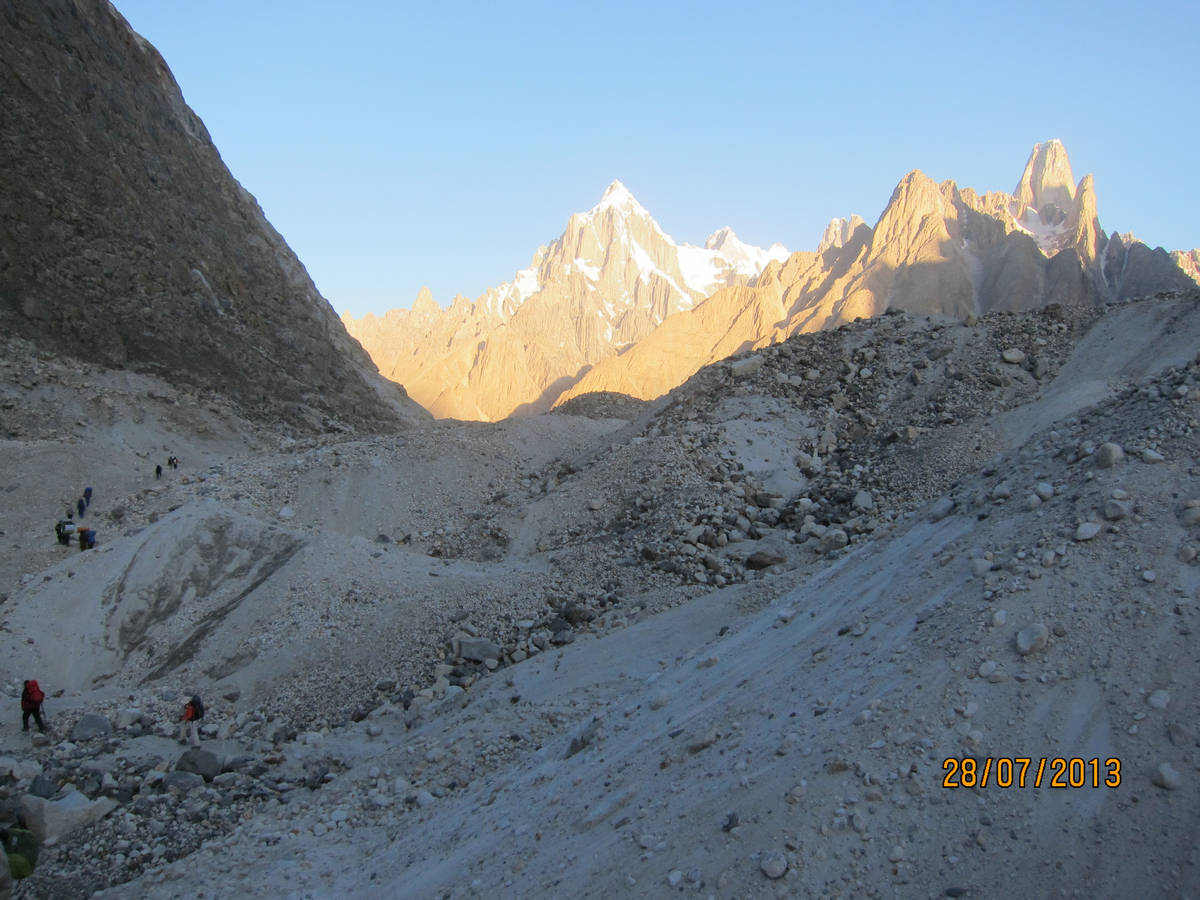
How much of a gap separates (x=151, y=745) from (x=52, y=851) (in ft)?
5.94

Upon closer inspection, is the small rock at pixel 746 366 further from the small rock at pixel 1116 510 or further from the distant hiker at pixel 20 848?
the distant hiker at pixel 20 848

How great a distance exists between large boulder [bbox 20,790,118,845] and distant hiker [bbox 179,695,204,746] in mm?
1459

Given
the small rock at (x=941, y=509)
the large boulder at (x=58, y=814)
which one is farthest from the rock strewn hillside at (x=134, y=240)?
the small rock at (x=941, y=509)

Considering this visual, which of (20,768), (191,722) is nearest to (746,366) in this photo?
(191,722)

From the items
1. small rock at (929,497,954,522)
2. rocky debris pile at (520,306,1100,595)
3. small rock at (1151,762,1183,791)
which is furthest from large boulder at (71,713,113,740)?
small rock at (1151,762,1183,791)

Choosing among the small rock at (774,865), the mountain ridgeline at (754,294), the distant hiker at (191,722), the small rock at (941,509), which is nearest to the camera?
the small rock at (774,865)

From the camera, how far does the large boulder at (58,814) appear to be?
639cm

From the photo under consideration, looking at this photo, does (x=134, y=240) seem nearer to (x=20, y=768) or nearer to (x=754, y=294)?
(x=20, y=768)

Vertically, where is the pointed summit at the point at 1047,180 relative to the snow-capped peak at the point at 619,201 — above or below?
below

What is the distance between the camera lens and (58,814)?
6.49m

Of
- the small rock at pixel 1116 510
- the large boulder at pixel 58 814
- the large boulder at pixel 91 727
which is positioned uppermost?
the large boulder at pixel 91 727
